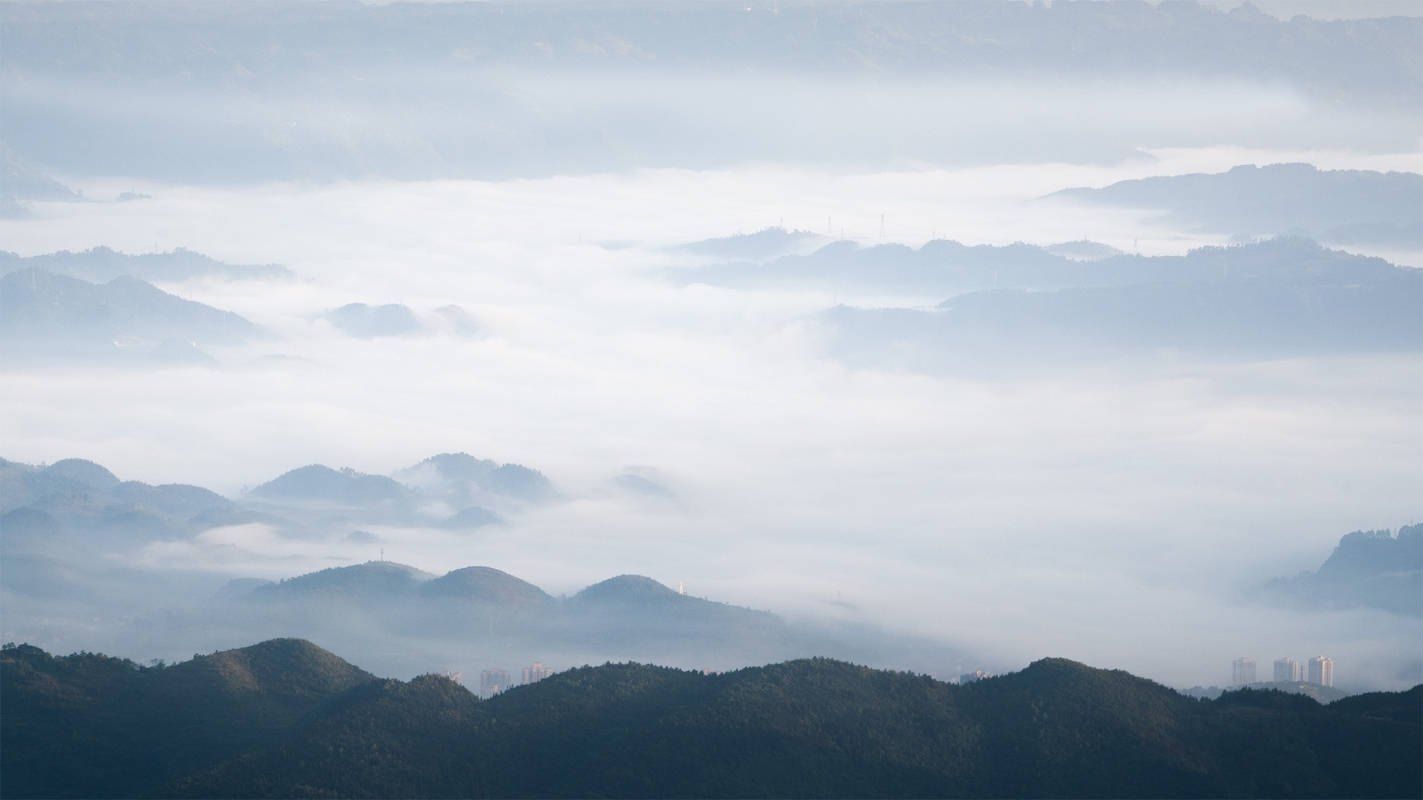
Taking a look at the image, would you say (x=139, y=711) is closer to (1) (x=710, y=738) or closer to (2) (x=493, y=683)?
(1) (x=710, y=738)

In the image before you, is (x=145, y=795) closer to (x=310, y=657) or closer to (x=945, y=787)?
(x=310, y=657)

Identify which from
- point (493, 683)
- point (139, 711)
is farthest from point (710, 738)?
point (493, 683)

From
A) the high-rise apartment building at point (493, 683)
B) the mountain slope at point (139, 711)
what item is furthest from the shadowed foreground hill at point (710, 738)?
the high-rise apartment building at point (493, 683)

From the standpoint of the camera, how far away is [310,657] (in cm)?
11631

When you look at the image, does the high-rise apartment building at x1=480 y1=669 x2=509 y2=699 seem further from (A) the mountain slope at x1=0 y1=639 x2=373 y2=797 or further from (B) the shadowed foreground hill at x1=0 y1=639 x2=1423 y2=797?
(B) the shadowed foreground hill at x1=0 y1=639 x2=1423 y2=797

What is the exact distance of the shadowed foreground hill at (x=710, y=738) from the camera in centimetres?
8644

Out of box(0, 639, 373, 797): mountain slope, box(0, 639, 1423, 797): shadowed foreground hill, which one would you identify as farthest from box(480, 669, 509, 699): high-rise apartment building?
box(0, 639, 1423, 797): shadowed foreground hill

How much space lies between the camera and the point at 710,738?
91.5 metres

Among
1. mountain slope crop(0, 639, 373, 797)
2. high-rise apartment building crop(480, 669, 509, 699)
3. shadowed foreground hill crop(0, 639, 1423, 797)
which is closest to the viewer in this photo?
shadowed foreground hill crop(0, 639, 1423, 797)

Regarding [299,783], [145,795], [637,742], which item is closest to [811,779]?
[637,742]

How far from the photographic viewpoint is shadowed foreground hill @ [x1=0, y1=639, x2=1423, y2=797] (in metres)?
86.4

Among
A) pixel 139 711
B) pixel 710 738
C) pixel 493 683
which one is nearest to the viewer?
pixel 710 738

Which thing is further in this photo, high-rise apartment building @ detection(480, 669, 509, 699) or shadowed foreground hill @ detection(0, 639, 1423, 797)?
high-rise apartment building @ detection(480, 669, 509, 699)

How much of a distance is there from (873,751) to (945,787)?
17.0ft
